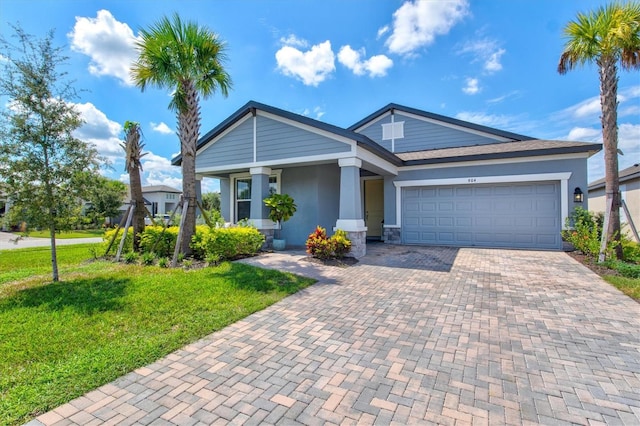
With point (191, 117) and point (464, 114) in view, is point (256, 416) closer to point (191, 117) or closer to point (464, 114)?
point (191, 117)

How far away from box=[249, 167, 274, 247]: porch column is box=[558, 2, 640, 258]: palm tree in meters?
9.81

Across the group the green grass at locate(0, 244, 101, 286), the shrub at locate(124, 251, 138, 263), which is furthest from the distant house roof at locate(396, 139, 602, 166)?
the green grass at locate(0, 244, 101, 286)

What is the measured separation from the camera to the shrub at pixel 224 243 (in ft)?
26.7

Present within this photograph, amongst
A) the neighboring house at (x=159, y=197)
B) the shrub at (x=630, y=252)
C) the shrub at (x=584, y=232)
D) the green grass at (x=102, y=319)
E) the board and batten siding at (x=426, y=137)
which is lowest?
the green grass at (x=102, y=319)

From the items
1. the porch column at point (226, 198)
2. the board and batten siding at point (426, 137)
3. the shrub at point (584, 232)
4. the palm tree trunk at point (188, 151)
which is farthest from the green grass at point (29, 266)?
the shrub at point (584, 232)

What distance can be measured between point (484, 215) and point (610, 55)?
5504mm

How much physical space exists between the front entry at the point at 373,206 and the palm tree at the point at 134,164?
955cm

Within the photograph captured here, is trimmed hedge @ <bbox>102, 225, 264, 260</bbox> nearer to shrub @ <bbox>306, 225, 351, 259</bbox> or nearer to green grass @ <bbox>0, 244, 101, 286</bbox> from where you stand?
green grass @ <bbox>0, 244, 101, 286</bbox>

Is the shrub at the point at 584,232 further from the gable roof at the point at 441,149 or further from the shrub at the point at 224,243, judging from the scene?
the shrub at the point at 224,243

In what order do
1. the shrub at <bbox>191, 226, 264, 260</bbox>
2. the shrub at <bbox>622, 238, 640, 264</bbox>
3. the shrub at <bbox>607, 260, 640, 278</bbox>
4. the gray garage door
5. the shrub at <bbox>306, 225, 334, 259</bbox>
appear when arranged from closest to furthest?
the shrub at <bbox>607, 260, 640, 278</bbox> < the shrub at <bbox>622, 238, 640, 264</bbox> < the shrub at <bbox>191, 226, 264, 260</bbox> < the shrub at <bbox>306, 225, 334, 259</bbox> < the gray garage door

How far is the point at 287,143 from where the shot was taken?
31.9ft

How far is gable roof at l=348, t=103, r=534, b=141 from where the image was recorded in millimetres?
12867

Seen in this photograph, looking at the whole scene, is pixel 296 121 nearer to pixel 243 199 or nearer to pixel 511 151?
pixel 243 199

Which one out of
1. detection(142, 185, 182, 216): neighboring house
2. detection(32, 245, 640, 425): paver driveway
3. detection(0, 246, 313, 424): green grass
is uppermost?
detection(142, 185, 182, 216): neighboring house
